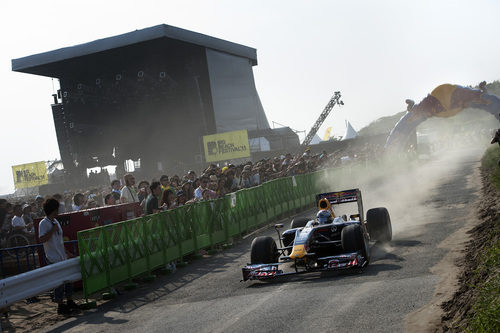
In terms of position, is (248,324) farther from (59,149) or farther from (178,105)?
(59,149)

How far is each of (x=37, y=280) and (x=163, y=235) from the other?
4.02 metres

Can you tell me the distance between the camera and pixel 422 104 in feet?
96.2

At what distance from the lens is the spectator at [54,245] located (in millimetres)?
10508

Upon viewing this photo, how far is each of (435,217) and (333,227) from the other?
19.1ft

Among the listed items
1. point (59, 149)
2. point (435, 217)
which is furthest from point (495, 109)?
point (59, 149)

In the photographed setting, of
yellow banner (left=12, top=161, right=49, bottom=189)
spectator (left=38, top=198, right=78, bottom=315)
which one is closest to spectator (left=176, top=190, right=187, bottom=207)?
spectator (left=38, top=198, right=78, bottom=315)

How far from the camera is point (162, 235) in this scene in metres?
13.4

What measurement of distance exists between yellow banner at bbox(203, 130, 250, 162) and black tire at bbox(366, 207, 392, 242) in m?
25.6

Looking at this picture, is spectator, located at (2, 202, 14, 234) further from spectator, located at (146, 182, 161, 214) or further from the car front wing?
the car front wing

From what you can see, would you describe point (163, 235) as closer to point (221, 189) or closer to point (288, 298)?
point (288, 298)

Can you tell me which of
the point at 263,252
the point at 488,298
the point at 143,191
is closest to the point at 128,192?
the point at 143,191

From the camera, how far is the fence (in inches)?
441

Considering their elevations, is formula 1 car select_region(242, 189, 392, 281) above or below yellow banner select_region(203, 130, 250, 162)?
below

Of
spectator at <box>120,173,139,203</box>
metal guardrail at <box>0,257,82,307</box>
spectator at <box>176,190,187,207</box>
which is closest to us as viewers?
metal guardrail at <box>0,257,82,307</box>
